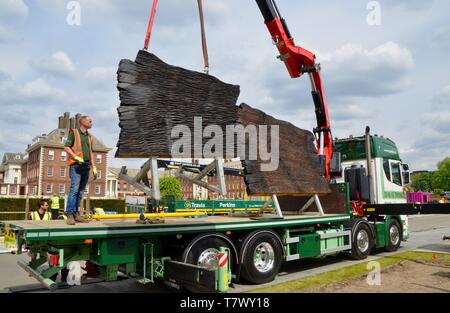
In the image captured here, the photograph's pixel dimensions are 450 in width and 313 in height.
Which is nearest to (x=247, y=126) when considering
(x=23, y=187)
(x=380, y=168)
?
(x=380, y=168)

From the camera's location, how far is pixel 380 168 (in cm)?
1234

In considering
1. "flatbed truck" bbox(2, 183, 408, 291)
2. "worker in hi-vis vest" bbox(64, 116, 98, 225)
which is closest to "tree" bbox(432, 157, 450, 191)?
"flatbed truck" bbox(2, 183, 408, 291)

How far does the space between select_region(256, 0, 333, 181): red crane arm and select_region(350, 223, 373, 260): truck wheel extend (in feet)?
6.21

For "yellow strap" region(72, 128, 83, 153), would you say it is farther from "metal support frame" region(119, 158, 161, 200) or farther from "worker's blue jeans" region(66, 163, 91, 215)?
"metal support frame" region(119, 158, 161, 200)

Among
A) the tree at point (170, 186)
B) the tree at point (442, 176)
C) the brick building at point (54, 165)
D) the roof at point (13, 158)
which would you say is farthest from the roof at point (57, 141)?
the tree at point (442, 176)

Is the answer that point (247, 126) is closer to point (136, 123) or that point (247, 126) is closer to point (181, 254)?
point (136, 123)

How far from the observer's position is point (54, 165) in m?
71.0

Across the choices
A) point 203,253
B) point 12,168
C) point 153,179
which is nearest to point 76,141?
point 153,179

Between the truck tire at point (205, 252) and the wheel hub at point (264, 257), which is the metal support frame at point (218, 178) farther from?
the wheel hub at point (264, 257)

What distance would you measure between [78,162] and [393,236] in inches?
396

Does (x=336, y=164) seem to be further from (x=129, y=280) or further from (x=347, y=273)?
(x=129, y=280)

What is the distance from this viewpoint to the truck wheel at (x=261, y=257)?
24.7 feet

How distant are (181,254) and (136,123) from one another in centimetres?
241

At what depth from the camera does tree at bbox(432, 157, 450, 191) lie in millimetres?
100625
